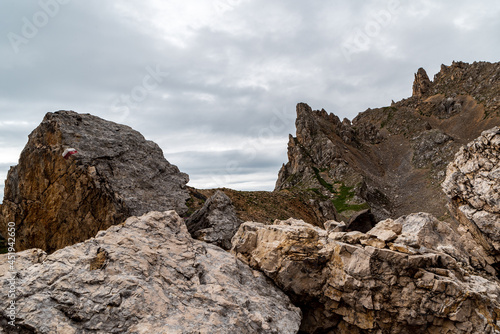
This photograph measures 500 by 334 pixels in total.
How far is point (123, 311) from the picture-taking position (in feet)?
30.6

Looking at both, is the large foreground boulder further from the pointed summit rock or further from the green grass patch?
the pointed summit rock

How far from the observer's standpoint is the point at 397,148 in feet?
383

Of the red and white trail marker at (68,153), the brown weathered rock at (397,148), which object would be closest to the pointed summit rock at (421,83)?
the brown weathered rock at (397,148)

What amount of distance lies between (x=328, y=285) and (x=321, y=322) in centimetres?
249

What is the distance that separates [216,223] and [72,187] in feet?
39.4

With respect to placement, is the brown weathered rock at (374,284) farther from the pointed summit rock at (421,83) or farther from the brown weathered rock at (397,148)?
the pointed summit rock at (421,83)

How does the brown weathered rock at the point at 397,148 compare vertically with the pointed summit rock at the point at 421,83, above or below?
below

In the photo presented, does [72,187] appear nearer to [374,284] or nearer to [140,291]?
[140,291]

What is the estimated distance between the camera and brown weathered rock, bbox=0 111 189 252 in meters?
20.5

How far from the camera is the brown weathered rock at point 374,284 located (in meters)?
11.9

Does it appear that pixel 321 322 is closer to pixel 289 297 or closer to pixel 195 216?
pixel 289 297

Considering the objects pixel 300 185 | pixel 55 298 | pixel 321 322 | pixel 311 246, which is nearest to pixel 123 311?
pixel 55 298

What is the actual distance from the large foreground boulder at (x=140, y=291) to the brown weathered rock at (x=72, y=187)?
25.6 ft

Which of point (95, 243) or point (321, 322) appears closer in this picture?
point (95, 243)
